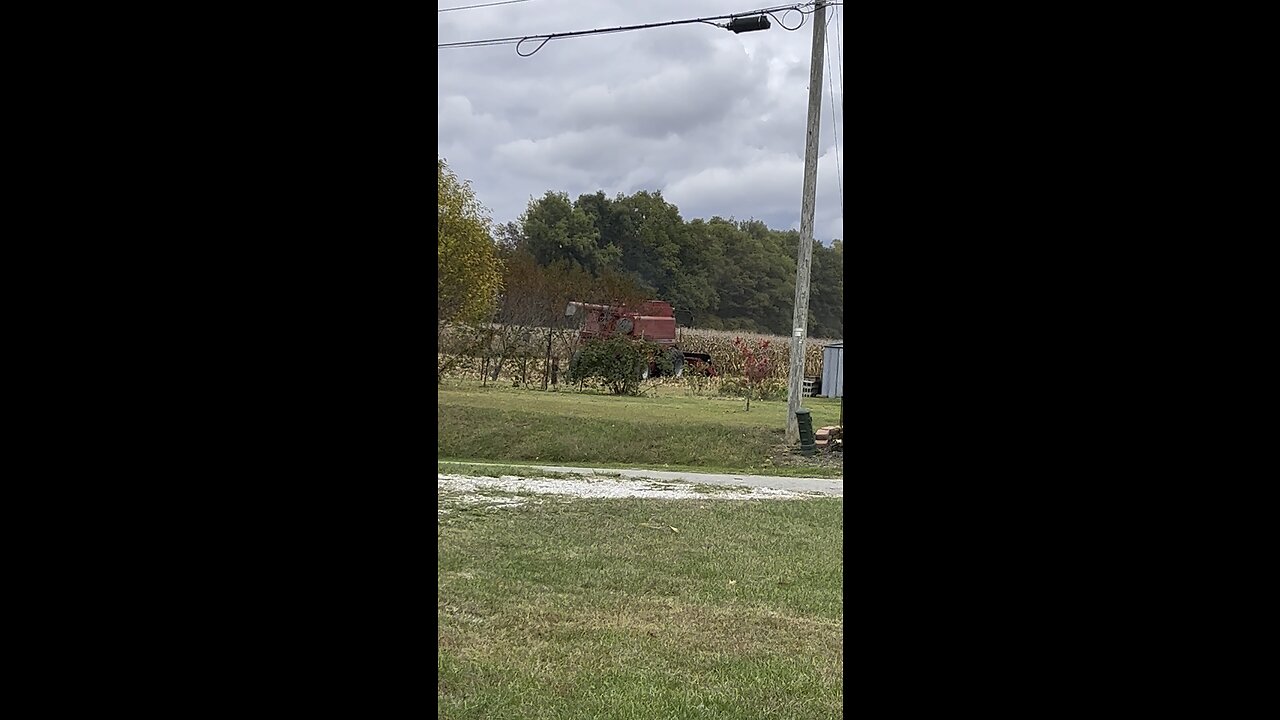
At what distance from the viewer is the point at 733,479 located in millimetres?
8000

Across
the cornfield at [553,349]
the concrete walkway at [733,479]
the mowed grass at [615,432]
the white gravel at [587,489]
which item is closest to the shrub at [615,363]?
the cornfield at [553,349]

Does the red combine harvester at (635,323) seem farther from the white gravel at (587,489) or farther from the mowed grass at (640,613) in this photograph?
the mowed grass at (640,613)

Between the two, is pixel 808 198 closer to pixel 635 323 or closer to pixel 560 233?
pixel 635 323

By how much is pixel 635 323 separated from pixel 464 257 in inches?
75.5

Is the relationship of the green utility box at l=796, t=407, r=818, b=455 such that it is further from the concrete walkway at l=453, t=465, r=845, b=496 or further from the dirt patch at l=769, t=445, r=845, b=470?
the concrete walkway at l=453, t=465, r=845, b=496

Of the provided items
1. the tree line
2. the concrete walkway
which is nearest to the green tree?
the tree line

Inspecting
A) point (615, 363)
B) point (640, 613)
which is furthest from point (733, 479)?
point (640, 613)

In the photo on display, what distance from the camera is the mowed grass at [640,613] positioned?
2.94 metres

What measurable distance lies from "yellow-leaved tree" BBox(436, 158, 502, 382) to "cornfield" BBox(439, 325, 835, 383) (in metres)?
0.52

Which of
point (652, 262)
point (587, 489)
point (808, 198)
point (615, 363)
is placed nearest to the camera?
point (587, 489)
